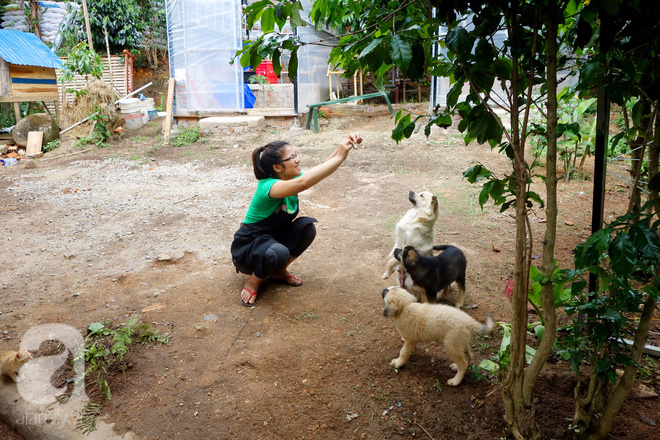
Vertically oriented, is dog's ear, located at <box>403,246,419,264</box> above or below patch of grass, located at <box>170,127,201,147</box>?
below

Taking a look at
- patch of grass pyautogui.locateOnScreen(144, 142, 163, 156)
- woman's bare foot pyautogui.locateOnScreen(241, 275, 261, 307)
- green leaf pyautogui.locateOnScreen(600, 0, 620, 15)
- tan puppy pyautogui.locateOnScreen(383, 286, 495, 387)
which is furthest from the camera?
patch of grass pyautogui.locateOnScreen(144, 142, 163, 156)

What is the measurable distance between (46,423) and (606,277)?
316cm

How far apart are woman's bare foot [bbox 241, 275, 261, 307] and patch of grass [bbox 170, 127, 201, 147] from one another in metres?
8.71

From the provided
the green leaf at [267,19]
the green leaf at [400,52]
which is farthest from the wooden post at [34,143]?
the green leaf at [400,52]

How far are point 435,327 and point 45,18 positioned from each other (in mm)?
25548

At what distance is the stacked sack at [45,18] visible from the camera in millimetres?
20047

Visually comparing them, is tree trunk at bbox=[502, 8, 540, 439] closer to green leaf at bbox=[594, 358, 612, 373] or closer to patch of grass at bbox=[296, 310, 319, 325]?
green leaf at bbox=[594, 358, 612, 373]

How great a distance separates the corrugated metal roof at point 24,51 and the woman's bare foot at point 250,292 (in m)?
12.9

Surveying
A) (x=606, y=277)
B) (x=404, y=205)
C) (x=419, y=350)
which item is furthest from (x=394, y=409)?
(x=404, y=205)

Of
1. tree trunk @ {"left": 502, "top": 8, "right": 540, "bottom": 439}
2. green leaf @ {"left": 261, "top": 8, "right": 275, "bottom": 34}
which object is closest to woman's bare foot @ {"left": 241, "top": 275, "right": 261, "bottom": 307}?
tree trunk @ {"left": 502, "top": 8, "right": 540, "bottom": 439}

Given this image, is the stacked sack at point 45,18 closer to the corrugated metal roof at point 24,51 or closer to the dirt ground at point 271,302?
the corrugated metal roof at point 24,51

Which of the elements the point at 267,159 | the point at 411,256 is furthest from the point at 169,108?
the point at 411,256

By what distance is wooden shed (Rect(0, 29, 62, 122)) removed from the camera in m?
13.1

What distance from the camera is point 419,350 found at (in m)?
3.29
